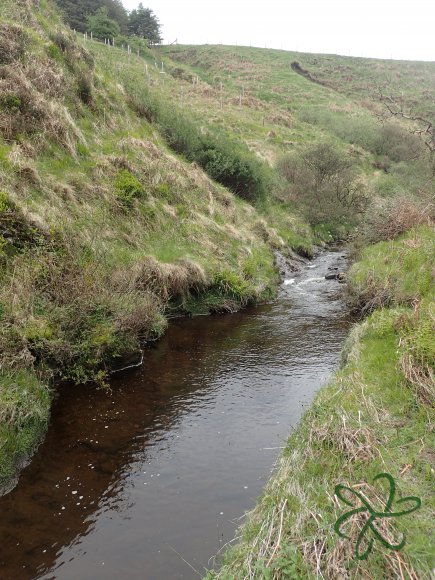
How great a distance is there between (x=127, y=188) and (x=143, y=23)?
68189 millimetres

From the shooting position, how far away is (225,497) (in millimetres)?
7188

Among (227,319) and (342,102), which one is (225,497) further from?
(342,102)

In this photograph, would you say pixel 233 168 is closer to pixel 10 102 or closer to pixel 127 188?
pixel 127 188

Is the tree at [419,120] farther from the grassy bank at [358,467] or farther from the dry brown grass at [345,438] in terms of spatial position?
the dry brown grass at [345,438]

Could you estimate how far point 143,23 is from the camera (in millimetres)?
72812

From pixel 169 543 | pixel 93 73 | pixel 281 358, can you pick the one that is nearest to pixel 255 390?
pixel 281 358

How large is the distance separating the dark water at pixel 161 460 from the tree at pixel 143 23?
73968 millimetres

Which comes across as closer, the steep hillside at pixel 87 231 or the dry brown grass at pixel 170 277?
the steep hillside at pixel 87 231

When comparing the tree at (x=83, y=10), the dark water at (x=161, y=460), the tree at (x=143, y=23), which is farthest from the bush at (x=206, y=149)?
the tree at (x=143, y=23)

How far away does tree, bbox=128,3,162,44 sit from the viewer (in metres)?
72.4

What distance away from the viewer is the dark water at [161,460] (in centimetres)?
613

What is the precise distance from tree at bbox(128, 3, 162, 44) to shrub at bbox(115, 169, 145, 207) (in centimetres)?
6511

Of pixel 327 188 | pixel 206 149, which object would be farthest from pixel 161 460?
pixel 327 188

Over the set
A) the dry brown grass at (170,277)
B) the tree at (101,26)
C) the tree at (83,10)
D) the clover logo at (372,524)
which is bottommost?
the dry brown grass at (170,277)
